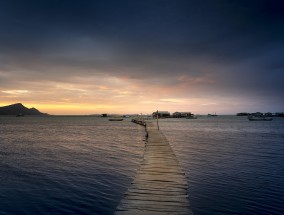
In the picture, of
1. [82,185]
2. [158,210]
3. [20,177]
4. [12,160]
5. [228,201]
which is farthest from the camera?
[12,160]

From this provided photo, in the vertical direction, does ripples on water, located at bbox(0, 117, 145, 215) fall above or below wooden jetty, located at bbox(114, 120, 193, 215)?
below

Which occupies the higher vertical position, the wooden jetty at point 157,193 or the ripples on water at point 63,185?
the wooden jetty at point 157,193

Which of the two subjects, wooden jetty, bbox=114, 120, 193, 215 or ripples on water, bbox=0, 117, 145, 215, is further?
ripples on water, bbox=0, 117, 145, 215

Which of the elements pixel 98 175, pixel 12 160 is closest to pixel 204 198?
pixel 98 175

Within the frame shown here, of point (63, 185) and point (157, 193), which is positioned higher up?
point (157, 193)

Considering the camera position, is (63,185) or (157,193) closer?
(157,193)

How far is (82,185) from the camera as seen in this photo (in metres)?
12.5

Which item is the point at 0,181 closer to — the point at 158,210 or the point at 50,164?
the point at 50,164

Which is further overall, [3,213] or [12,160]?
[12,160]

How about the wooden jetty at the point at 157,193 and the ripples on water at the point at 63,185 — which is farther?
the ripples on water at the point at 63,185

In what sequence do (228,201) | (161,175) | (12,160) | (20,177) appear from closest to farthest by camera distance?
(228,201) → (161,175) → (20,177) → (12,160)

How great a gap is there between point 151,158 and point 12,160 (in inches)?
497

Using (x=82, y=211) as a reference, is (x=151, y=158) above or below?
above

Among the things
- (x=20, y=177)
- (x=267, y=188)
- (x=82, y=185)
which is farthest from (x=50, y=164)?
(x=267, y=188)
